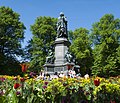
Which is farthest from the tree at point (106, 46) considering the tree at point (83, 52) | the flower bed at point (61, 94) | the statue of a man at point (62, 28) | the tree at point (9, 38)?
the flower bed at point (61, 94)

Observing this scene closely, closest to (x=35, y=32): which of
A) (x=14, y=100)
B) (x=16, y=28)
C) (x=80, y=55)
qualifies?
(x=16, y=28)

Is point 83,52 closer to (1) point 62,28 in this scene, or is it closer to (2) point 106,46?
(2) point 106,46

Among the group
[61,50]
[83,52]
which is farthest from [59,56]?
[83,52]

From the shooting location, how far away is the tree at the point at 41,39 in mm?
41156

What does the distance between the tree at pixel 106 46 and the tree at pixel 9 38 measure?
34.8ft

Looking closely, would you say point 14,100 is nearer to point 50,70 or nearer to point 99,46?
point 50,70

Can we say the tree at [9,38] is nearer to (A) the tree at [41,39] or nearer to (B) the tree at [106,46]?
(A) the tree at [41,39]

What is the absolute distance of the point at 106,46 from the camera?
41156mm

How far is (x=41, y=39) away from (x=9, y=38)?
5.90 m

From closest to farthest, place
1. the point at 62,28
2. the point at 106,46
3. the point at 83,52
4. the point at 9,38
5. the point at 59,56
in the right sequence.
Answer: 1. the point at 59,56
2. the point at 62,28
3. the point at 9,38
4. the point at 106,46
5. the point at 83,52

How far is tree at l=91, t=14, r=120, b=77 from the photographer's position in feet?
131

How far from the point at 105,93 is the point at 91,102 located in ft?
3.38

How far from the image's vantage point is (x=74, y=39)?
4734 centimetres

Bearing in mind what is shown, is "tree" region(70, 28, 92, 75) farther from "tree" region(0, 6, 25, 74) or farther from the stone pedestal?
the stone pedestal
